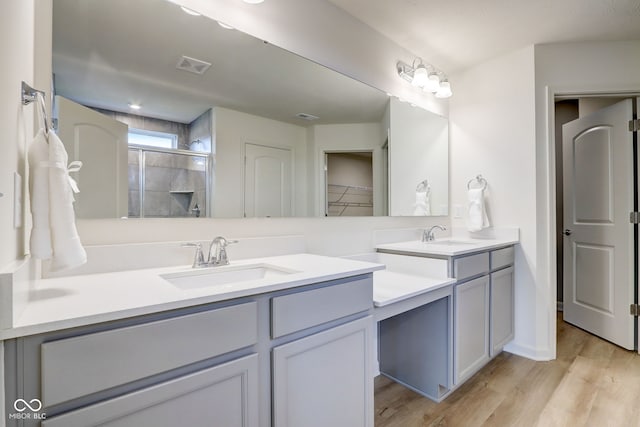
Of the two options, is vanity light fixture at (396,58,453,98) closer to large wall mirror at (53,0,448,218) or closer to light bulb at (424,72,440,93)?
light bulb at (424,72,440,93)

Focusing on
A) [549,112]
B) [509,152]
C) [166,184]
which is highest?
[549,112]

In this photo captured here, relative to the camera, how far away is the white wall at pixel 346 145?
5.83 feet

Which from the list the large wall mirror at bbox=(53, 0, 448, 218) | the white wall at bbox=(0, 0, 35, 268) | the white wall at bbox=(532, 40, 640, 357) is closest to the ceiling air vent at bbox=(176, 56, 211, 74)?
the large wall mirror at bbox=(53, 0, 448, 218)

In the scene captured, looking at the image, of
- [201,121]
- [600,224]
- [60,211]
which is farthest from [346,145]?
[600,224]

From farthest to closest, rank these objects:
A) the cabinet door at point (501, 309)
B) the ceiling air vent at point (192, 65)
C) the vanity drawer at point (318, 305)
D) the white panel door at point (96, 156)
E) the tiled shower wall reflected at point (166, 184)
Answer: the cabinet door at point (501, 309), the ceiling air vent at point (192, 65), the tiled shower wall reflected at point (166, 184), the white panel door at point (96, 156), the vanity drawer at point (318, 305)

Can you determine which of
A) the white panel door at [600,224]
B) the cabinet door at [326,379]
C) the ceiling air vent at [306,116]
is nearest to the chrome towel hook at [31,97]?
the cabinet door at [326,379]

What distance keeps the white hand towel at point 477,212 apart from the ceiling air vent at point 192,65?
2110 millimetres

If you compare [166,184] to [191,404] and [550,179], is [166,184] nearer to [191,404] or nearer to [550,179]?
[191,404]

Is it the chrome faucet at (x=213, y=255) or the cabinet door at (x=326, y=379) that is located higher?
the chrome faucet at (x=213, y=255)

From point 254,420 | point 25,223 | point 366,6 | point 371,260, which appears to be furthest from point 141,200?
point 366,6

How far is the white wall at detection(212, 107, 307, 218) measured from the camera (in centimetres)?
144

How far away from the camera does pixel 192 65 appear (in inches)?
53.5

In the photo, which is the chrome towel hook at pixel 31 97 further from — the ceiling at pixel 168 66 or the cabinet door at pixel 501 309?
the cabinet door at pixel 501 309

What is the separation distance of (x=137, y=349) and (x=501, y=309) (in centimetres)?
229
